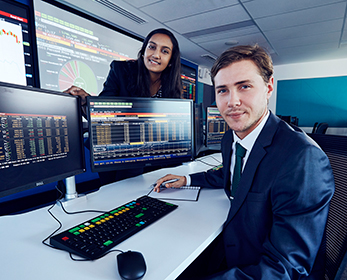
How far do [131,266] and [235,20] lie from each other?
11.8 ft

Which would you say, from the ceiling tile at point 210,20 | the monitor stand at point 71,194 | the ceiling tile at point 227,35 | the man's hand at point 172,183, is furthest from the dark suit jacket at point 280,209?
the ceiling tile at point 227,35

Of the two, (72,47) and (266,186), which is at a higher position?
(72,47)

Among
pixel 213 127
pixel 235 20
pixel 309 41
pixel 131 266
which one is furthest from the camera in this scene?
pixel 309 41

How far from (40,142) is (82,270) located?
49 cm

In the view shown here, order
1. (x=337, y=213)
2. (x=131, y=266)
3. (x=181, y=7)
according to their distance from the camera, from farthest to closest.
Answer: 1. (x=181, y=7)
2. (x=337, y=213)
3. (x=131, y=266)

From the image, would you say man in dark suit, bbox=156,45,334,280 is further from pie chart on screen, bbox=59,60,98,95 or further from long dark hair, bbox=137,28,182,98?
pie chart on screen, bbox=59,60,98,95

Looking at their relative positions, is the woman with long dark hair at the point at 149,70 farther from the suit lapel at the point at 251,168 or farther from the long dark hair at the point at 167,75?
the suit lapel at the point at 251,168

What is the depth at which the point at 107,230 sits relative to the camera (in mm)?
678

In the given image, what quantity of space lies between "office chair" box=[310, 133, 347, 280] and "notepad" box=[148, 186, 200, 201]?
52cm

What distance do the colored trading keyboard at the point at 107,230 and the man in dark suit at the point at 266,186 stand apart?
0.28 meters

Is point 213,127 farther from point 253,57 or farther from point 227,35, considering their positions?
point 227,35

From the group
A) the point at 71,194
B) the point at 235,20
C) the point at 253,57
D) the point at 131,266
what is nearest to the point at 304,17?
the point at 235,20

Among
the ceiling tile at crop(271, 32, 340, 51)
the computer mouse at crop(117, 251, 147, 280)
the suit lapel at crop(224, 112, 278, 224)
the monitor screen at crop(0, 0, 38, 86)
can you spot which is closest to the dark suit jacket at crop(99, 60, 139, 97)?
the suit lapel at crop(224, 112, 278, 224)

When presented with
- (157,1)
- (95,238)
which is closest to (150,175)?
(95,238)
